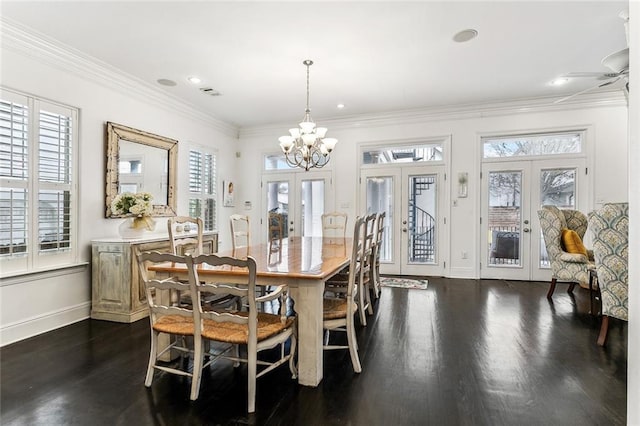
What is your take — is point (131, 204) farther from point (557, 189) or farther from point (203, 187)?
point (557, 189)


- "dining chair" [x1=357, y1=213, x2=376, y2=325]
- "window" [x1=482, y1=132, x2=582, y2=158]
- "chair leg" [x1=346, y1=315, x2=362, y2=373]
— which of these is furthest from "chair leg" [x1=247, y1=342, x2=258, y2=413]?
"window" [x1=482, y1=132, x2=582, y2=158]

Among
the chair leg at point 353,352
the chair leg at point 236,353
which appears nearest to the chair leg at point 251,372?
the chair leg at point 236,353

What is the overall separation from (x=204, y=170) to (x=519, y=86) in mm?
5090

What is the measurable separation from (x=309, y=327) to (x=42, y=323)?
2.87 meters

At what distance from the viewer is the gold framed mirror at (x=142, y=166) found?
157 inches

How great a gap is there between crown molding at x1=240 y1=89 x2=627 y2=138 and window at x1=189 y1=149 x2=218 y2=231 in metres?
1.56

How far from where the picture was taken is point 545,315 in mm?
3574

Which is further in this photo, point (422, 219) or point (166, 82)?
point (422, 219)

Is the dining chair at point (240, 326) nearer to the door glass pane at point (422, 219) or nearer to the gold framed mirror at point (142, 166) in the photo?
the gold framed mirror at point (142, 166)

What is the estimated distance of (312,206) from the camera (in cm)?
647

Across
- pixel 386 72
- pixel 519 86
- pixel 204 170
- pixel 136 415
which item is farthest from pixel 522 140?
pixel 136 415

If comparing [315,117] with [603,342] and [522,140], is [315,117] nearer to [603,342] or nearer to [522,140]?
[522,140]

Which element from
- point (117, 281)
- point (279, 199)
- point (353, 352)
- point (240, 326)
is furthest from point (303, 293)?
point (279, 199)

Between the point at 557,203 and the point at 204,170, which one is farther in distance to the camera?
the point at 204,170
